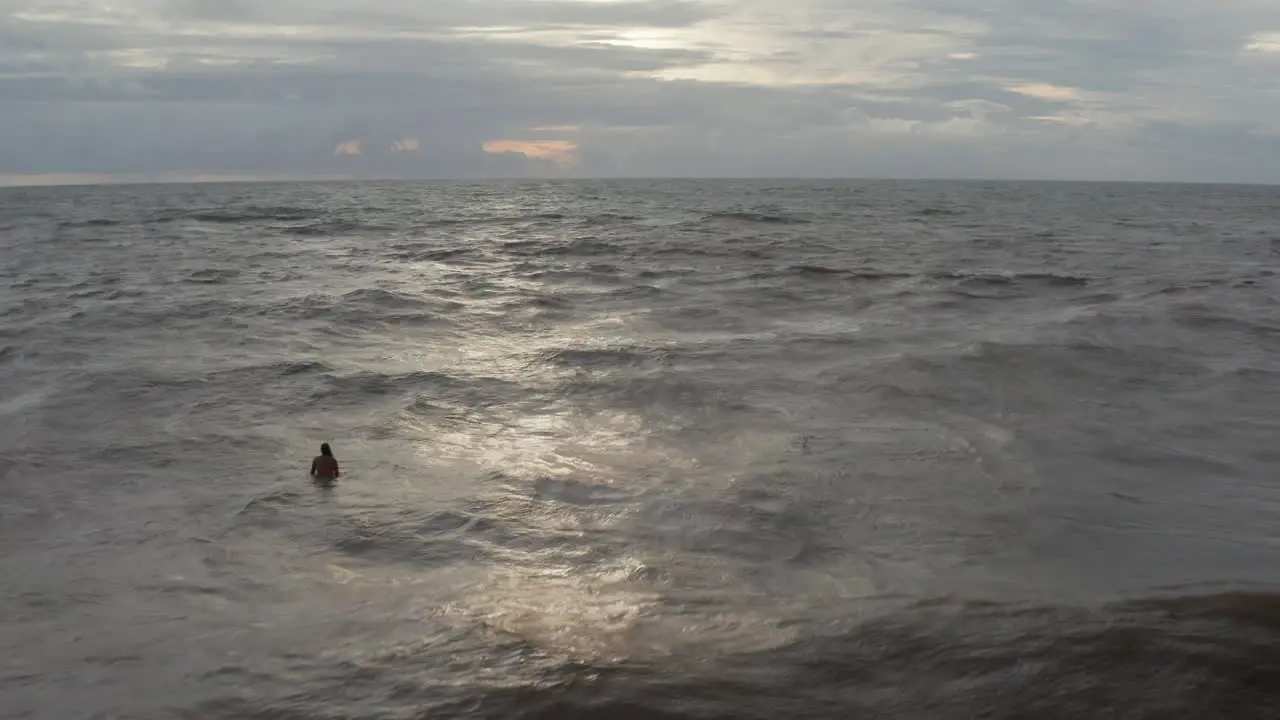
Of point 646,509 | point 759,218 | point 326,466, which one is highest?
point 759,218

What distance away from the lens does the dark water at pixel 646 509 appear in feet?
18.3

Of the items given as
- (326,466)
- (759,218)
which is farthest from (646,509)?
(759,218)

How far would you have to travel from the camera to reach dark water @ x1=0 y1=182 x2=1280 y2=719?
5.59 meters

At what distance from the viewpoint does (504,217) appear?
54.2 meters

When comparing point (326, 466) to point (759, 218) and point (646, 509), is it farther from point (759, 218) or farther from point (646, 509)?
point (759, 218)

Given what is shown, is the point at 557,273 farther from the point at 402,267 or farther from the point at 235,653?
the point at 235,653

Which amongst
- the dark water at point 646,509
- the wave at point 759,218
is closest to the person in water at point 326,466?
the dark water at point 646,509

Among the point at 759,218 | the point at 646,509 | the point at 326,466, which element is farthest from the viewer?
the point at 759,218

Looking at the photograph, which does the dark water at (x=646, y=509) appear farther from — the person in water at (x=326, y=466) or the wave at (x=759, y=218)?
the wave at (x=759, y=218)

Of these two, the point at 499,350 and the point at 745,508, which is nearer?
the point at 745,508

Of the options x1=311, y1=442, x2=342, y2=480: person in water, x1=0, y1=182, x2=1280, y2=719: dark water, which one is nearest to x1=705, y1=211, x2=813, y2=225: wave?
x1=0, y1=182, x2=1280, y2=719: dark water

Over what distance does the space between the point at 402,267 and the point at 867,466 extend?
20921 mm

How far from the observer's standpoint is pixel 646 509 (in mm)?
8500

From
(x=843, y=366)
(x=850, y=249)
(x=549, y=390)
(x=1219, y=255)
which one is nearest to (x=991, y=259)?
(x=850, y=249)
